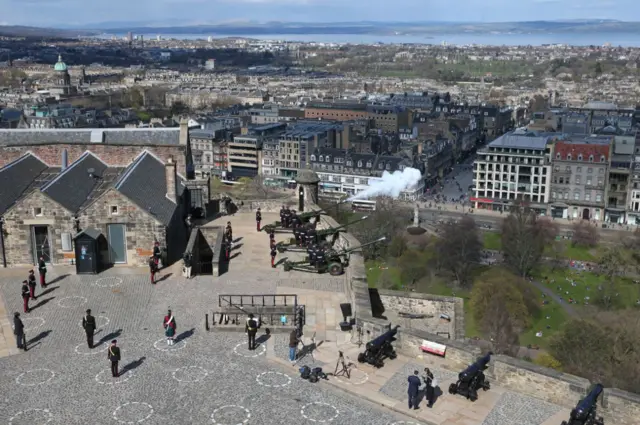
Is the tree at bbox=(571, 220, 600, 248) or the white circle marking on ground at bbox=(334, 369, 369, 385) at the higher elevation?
the white circle marking on ground at bbox=(334, 369, 369, 385)

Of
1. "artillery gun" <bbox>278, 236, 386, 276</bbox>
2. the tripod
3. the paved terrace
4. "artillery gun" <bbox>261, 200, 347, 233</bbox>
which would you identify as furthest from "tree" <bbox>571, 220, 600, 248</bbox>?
the tripod

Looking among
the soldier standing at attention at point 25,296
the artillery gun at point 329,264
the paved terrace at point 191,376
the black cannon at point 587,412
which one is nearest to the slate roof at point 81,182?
the paved terrace at point 191,376

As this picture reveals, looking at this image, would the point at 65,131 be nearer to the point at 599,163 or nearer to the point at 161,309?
the point at 161,309

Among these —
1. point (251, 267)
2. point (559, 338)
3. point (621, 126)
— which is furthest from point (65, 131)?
point (621, 126)

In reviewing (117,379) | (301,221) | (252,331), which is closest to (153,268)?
(252,331)

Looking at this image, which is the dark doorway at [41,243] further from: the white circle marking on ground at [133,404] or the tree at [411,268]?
the tree at [411,268]

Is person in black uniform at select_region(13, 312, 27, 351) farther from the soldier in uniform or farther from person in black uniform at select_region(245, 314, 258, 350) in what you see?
person in black uniform at select_region(245, 314, 258, 350)
